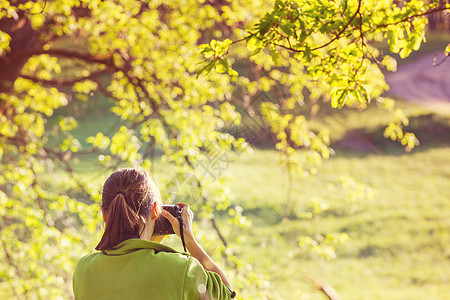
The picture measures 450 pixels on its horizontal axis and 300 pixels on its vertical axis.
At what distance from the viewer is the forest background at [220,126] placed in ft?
7.46

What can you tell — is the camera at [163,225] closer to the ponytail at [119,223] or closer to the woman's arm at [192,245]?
the woman's arm at [192,245]

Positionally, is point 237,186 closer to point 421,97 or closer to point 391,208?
point 391,208

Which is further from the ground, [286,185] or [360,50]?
[360,50]

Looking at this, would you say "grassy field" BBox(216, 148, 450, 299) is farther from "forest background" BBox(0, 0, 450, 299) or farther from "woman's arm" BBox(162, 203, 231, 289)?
"woman's arm" BBox(162, 203, 231, 289)

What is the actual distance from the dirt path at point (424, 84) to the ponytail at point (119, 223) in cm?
2201

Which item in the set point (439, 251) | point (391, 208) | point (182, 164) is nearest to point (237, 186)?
point (391, 208)

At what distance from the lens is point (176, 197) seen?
5.25 m

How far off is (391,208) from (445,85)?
11276 mm

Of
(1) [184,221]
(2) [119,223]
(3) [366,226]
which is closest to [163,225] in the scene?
(1) [184,221]

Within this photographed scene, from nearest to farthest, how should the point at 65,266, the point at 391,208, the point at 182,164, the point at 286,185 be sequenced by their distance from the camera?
the point at 182,164 < the point at 65,266 < the point at 391,208 < the point at 286,185

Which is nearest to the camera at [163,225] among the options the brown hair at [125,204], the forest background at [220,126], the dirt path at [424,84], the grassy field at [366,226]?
the brown hair at [125,204]

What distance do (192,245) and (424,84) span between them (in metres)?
24.5

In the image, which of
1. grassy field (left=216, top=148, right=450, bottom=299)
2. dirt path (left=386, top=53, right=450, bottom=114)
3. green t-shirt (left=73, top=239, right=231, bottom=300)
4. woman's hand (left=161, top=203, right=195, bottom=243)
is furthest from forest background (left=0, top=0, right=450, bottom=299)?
dirt path (left=386, top=53, right=450, bottom=114)

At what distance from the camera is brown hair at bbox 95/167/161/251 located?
1.55 meters
